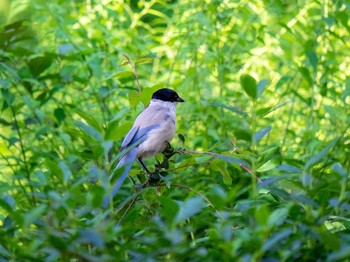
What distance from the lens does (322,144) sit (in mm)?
3625

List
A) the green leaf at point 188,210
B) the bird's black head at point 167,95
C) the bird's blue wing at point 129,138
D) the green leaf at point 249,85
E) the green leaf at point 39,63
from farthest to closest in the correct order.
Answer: the green leaf at point 39,63, the bird's black head at point 167,95, the bird's blue wing at point 129,138, the green leaf at point 249,85, the green leaf at point 188,210

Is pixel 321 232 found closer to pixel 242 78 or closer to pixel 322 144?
pixel 242 78

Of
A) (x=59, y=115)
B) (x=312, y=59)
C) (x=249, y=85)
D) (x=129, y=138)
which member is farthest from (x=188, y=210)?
(x=59, y=115)

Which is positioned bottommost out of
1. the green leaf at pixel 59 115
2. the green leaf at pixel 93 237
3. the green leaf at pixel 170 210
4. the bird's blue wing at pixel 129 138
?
the green leaf at pixel 59 115

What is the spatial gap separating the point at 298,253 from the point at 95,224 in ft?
1.37

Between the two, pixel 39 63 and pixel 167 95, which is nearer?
pixel 167 95

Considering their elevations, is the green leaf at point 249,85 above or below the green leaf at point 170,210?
above

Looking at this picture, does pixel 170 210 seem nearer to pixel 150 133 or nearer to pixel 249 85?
pixel 249 85

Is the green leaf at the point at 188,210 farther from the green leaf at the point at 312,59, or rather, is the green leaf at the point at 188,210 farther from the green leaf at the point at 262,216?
the green leaf at the point at 312,59

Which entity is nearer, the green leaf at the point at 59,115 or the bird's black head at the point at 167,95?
the bird's black head at the point at 167,95

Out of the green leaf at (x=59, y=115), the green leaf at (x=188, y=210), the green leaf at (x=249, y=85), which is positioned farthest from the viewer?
the green leaf at (x=59, y=115)

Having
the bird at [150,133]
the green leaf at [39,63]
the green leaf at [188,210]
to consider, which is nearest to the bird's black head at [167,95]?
the bird at [150,133]

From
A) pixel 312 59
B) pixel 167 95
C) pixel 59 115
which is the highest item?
pixel 312 59

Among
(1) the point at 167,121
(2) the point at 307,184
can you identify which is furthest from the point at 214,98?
(2) the point at 307,184
